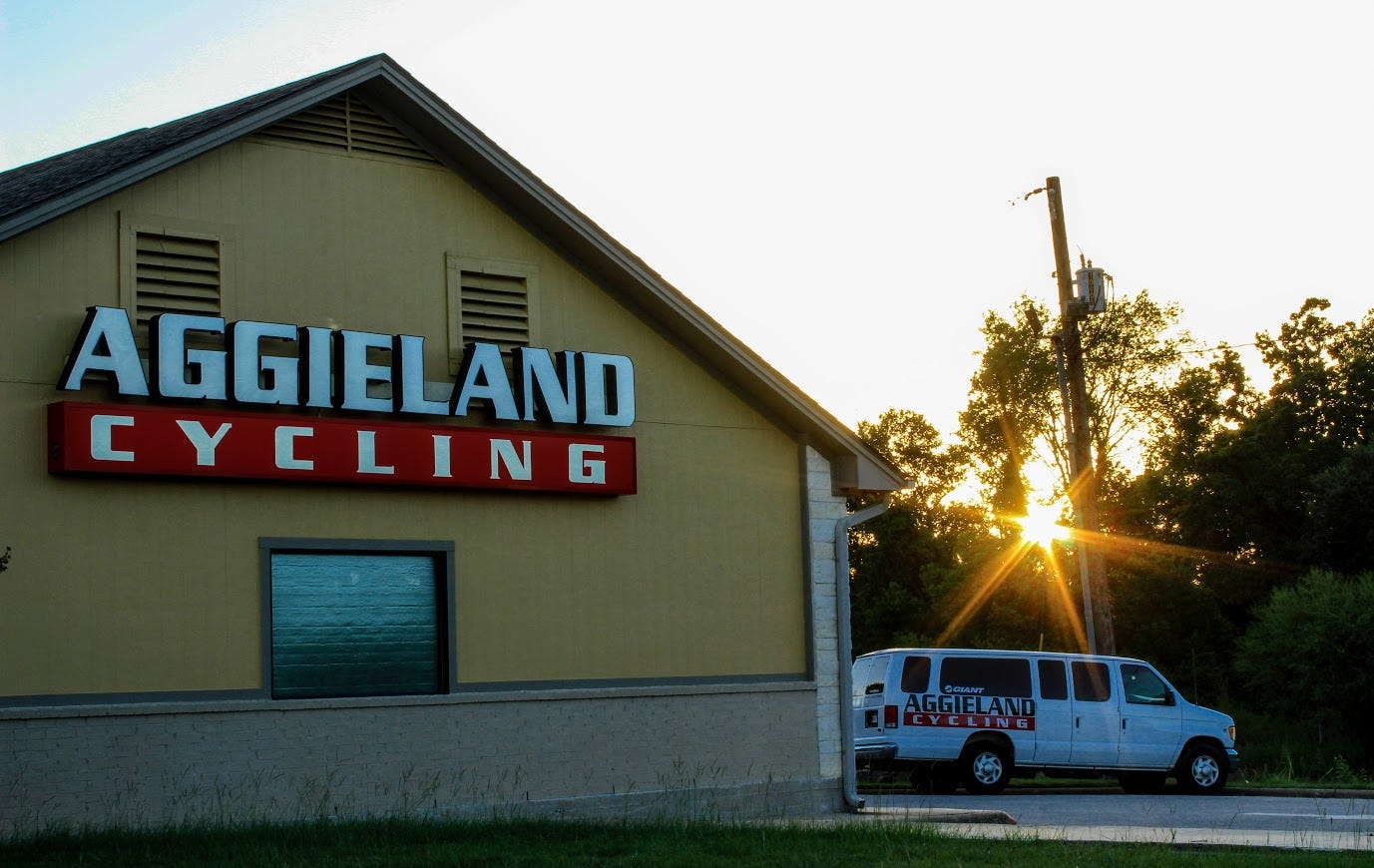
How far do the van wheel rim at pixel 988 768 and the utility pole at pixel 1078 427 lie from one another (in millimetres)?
3282

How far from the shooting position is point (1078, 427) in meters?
25.3

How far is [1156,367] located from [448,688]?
5000cm

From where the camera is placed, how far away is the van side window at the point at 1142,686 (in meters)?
24.5

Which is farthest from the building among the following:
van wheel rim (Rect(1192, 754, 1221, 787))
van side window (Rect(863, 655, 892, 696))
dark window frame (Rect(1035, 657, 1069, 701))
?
van wheel rim (Rect(1192, 754, 1221, 787))

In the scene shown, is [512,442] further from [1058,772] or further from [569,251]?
[1058,772]

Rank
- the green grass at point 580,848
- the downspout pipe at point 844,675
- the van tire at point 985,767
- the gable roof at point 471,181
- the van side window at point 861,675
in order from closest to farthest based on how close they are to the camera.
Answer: the green grass at point 580,848, the gable roof at point 471,181, the downspout pipe at point 844,675, the van tire at point 985,767, the van side window at point 861,675

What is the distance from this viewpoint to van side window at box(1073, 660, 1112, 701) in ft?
79.4

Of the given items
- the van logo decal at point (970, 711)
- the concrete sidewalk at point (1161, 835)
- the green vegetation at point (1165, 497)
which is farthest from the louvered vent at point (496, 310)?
the green vegetation at point (1165, 497)

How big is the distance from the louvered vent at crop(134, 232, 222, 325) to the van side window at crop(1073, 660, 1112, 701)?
14.6m

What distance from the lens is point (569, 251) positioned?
1739cm

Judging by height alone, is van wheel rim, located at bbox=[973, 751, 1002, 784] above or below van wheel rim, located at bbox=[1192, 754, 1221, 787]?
above

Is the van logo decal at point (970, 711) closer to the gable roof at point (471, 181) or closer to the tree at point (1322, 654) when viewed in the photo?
the gable roof at point (471, 181)

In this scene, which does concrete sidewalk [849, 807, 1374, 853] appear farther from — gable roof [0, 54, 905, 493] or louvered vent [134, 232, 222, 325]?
louvered vent [134, 232, 222, 325]

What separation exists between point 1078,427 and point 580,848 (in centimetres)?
1570
